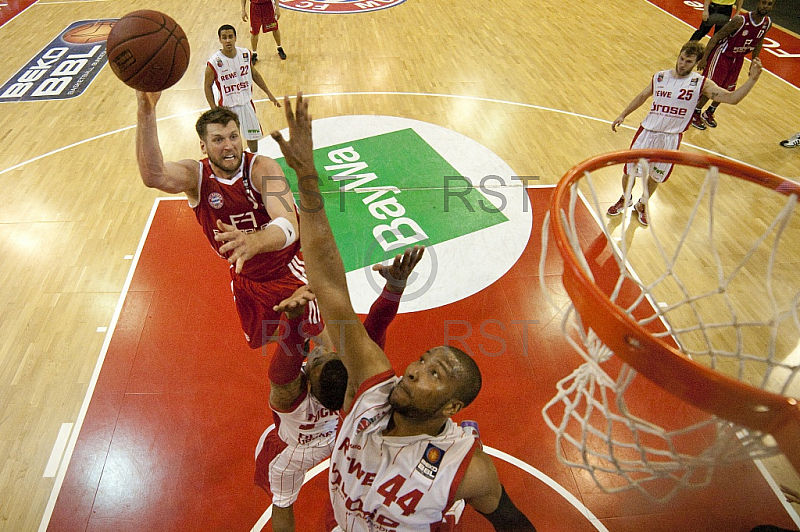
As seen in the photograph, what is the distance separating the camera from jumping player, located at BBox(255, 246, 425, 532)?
7.58 feet

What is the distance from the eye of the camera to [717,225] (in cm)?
534

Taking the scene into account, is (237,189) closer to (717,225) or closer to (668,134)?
(668,134)

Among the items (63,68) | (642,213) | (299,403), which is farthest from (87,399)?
(63,68)

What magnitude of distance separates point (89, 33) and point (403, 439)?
431 inches

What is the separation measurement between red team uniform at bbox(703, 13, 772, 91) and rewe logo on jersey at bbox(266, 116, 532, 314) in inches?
139

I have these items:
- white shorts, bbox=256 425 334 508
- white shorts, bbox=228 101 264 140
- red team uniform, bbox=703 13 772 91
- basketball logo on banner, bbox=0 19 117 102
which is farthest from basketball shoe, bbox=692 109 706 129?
basketball logo on banner, bbox=0 19 117 102

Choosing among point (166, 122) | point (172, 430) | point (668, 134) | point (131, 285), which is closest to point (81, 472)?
point (172, 430)

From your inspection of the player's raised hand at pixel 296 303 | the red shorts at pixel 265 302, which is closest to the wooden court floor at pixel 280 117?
the red shorts at pixel 265 302

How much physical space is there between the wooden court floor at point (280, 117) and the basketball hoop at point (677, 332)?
333 mm

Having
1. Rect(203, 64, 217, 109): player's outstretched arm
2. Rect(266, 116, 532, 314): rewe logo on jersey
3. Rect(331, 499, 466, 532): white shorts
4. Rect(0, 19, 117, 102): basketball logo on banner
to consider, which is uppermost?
Rect(203, 64, 217, 109): player's outstretched arm

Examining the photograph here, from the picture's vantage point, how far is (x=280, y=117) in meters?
7.17

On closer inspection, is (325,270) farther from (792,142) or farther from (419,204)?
(792,142)

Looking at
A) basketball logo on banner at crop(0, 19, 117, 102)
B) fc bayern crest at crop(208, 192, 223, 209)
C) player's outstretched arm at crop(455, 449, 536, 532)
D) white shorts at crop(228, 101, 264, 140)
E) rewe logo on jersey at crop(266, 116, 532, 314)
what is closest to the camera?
player's outstretched arm at crop(455, 449, 536, 532)

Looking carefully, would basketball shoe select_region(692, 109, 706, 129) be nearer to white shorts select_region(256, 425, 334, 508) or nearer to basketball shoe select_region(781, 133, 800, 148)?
basketball shoe select_region(781, 133, 800, 148)
